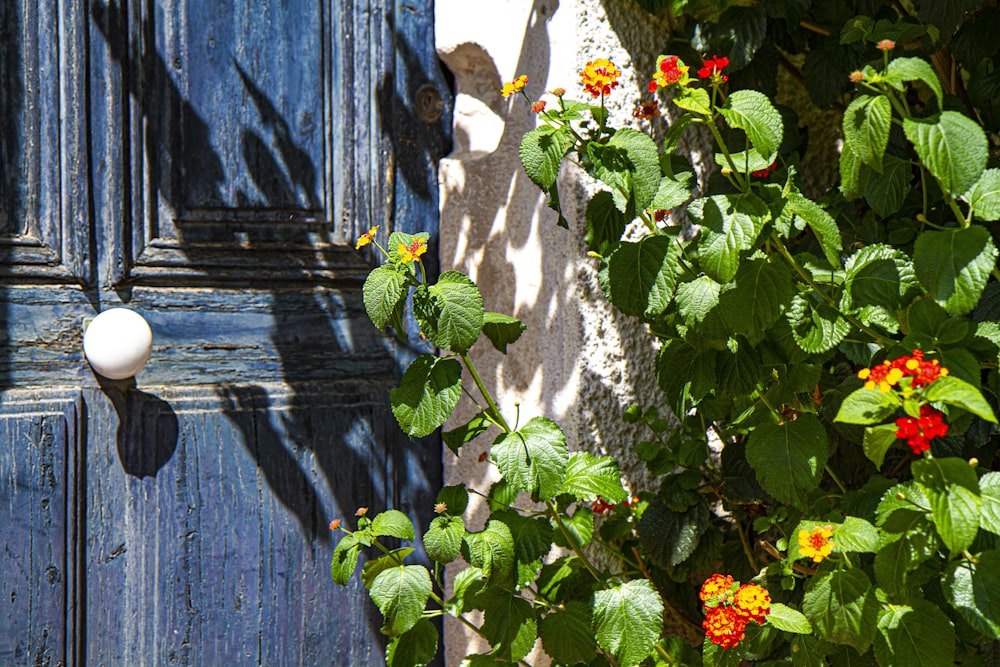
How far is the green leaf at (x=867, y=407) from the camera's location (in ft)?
3.26

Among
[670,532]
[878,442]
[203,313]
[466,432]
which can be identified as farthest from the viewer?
[203,313]

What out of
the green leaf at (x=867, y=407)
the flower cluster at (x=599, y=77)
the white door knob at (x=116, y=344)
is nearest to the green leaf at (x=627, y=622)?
the green leaf at (x=867, y=407)

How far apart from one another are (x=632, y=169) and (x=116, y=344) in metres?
0.85

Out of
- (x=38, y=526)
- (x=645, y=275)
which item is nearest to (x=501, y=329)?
(x=645, y=275)

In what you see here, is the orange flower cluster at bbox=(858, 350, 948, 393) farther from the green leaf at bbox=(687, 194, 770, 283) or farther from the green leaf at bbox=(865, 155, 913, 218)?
the green leaf at bbox=(865, 155, 913, 218)

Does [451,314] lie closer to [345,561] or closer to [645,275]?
[645,275]

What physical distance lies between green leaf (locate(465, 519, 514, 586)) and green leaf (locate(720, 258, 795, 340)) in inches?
16.9

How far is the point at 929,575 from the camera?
3.54ft

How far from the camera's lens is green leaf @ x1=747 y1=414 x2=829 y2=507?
46.4 inches

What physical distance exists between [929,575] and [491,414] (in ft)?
1.98

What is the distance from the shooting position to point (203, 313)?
1592 millimetres

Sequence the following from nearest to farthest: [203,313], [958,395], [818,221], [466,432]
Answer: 1. [958,395]
2. [818,221]
3. [466,432]
4. [203,313]

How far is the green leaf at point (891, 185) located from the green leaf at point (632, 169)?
0.31 meters

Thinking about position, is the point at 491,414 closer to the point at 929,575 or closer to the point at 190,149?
the point at 929,575
